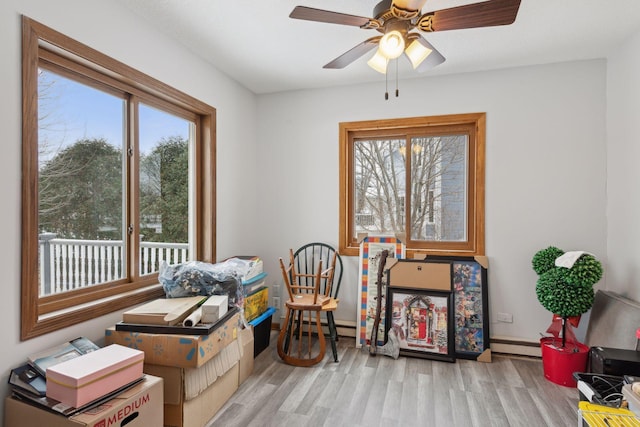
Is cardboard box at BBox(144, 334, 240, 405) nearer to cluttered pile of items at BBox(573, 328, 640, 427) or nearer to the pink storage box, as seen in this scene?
the pink storage box

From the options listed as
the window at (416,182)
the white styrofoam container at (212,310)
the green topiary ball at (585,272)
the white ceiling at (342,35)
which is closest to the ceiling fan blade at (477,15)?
the white ceiling at (342,35)

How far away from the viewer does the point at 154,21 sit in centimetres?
233

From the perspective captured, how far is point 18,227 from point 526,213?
369cm

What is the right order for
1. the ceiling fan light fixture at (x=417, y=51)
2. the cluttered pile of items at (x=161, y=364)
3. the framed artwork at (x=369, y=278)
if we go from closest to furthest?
the cluttered pile of items at (x=161, y=364) → the ceiling fan light fixture at (x=417, y=51) → the framed artwork at (x=369, y=278)

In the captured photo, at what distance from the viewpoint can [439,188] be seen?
3.41m

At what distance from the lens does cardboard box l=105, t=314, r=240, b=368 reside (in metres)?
1.87

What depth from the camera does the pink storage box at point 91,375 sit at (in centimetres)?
143

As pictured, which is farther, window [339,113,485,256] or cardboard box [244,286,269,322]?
window [339,113,485,256]

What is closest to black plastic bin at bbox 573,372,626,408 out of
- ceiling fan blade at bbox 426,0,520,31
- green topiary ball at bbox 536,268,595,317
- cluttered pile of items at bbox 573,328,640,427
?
cluttered pile of items at bbox 573,328,640,427

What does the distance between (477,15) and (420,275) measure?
2.14m

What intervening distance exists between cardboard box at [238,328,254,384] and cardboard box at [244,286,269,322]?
0.17m

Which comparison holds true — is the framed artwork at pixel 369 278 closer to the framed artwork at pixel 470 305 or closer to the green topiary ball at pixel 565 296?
the framed artwork at pixel 470 305

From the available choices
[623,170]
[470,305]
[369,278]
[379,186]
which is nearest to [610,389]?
[470,305]

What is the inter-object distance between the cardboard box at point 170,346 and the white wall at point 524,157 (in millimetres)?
1887
